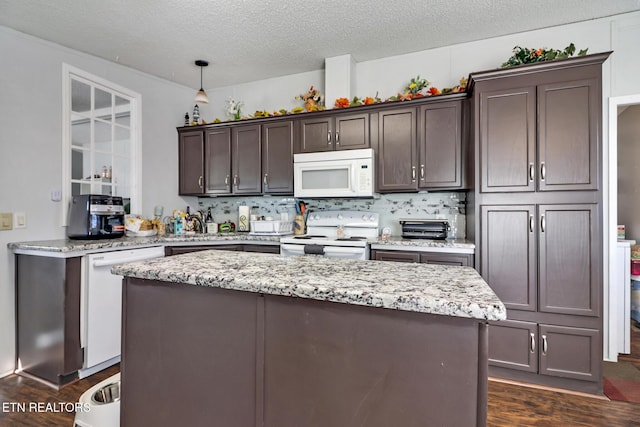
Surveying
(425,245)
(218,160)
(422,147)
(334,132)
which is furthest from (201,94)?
(425,245)

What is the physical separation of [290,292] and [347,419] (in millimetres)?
372

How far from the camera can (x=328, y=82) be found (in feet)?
11.1

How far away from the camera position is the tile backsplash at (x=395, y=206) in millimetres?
3156

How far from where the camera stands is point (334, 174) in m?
3.21

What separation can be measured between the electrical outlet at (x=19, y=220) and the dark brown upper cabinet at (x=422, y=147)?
293cm

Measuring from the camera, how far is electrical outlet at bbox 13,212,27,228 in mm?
2576

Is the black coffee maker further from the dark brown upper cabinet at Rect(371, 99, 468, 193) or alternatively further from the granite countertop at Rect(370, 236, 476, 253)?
the dark brown upper cabinet at Rect(371, 99, 468, 193)

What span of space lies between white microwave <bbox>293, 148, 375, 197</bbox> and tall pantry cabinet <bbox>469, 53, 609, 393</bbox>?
0.94 m

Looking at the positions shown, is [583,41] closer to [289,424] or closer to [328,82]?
[328,82]

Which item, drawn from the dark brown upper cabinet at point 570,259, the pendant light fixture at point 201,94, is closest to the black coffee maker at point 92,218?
the pendant light fixture at point 201,94

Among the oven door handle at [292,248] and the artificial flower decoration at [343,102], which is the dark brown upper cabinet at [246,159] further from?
the artificial flower decoration at [343,102]

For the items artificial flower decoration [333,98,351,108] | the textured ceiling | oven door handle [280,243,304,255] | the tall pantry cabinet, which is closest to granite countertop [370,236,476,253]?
the tall pantry cabinet

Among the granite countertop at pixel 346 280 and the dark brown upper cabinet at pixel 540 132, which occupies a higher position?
the dark brown upper cabinet at pixel 540 132

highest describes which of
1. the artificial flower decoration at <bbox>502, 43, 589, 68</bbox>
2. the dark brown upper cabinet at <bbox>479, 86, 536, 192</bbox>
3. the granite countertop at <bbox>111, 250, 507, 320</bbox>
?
the artificial flower decoration at <bbox>502, 43, 589, 68</bbox>
